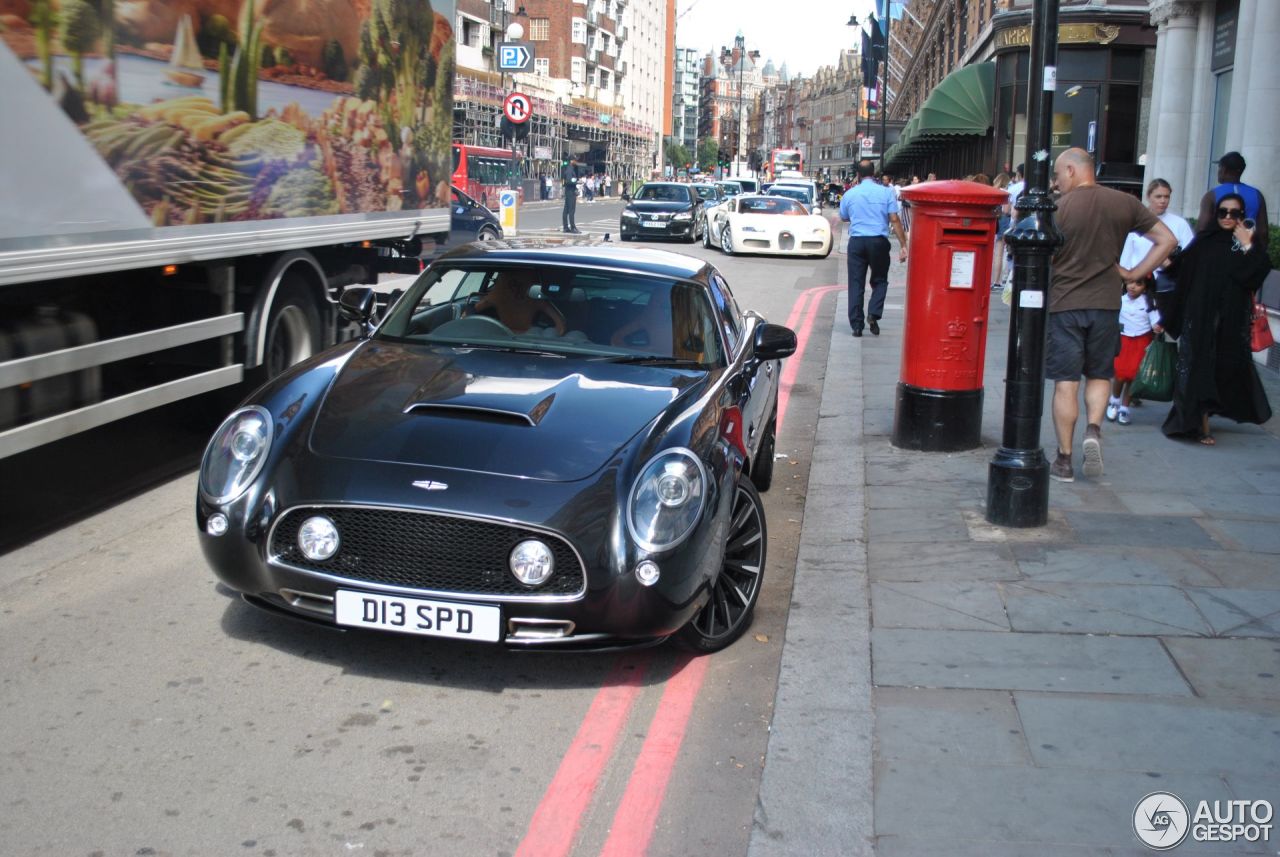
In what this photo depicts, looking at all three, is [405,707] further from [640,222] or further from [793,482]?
[640,222]

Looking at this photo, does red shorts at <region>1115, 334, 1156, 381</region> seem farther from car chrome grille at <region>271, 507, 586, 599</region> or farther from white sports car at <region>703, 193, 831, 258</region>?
white sports car at <region>703, 193, 831, 258</region>

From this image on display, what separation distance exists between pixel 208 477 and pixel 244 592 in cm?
45

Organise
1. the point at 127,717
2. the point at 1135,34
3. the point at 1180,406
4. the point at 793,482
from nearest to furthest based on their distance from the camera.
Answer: the point at 127,717
the point at 793,482
the point at 1180,406
the point at 1135,34

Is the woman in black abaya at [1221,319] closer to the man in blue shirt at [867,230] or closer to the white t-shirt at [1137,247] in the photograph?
the white t-shirt at [1137,247]

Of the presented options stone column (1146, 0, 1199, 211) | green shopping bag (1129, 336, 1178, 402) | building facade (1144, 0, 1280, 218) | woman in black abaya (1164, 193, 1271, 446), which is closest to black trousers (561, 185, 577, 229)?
building facade (1144, 0, 1280, 218)

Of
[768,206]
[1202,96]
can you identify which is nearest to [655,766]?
[1202,96]

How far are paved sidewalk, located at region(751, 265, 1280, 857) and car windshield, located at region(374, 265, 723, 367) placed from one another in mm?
1204

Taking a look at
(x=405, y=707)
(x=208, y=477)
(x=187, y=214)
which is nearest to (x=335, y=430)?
(x=208, y=477)

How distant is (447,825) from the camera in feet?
11.5

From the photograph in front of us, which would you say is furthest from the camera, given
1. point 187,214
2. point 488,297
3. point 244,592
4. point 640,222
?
point 640,222

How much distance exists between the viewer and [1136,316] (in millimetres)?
9094

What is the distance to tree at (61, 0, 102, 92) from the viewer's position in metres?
5.92

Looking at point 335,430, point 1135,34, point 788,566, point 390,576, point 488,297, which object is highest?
point 1135,34

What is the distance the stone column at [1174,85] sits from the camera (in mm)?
19969
